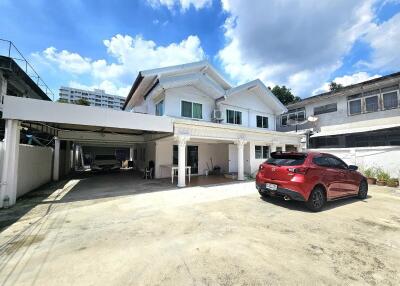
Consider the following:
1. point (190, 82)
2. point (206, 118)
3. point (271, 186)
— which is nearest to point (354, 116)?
point (206, 118)

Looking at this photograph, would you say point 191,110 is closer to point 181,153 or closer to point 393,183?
point 181,153

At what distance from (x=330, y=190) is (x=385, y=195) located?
434 cm

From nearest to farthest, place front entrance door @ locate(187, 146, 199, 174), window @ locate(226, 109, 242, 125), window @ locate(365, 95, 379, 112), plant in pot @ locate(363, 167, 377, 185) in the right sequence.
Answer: plant in pot @ locate(363, 167, 377, 185) < window @ locate(365, 95, 379, 112) < front entrance door @ locate(187, 146, 199, 174) < window @ locate(226, 109, 242, 125)

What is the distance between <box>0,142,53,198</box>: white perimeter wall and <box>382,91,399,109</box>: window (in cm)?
2081

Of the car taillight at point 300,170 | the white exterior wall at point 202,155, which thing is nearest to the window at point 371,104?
the white exterior wall at point 202,155

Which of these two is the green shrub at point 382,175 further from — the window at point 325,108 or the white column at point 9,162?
the white column at point 9,162

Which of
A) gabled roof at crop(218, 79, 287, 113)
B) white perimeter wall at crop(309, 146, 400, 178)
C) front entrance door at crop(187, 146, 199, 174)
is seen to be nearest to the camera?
white perimeter wall at crop(309, 146, 400, 178)

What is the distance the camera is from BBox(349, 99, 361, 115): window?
14955mm

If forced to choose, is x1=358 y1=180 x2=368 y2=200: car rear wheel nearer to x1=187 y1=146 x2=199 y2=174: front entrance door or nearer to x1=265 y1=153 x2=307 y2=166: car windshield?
x1=265 y1=153 x2=307 y2=166: car windshield

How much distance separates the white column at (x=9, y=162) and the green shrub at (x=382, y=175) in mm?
17028

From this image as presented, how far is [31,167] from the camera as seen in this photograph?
8867 millimetres

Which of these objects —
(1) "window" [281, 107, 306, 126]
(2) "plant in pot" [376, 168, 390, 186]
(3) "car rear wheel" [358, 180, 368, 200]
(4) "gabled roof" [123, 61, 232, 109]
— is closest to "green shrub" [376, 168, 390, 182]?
(2) "plant in pot" [376, 168, 390, 186]

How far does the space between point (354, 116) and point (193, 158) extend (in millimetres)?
12822

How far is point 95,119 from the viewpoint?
24.7 feet
